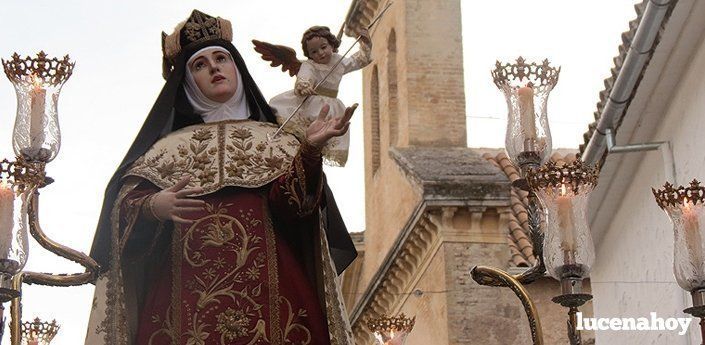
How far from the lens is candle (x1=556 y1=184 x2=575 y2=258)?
9102mm

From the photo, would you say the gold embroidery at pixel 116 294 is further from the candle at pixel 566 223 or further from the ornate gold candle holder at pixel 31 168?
the candle at pixel 566 223

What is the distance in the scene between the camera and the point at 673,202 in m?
10.4

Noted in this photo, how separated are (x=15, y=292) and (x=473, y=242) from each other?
1840 centimetres

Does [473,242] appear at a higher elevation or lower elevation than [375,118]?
lower

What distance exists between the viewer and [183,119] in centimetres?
837

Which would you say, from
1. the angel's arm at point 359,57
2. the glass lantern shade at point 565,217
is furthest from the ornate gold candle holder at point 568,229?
the angel's arm at point 359,57

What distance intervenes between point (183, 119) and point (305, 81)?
60 centimetres

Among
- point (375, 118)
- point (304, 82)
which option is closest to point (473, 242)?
point (375, 118)

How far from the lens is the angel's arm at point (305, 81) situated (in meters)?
8.15

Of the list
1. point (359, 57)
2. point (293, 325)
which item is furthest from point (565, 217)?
point (293, 325)

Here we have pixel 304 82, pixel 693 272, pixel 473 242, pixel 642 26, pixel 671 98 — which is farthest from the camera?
pixel 473 242

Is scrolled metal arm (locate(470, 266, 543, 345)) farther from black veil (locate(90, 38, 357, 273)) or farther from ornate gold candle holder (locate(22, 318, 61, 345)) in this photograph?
ornate gold candle holder (locate(22, 318, 61, 345))

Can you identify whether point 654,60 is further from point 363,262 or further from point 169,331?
point 363,262

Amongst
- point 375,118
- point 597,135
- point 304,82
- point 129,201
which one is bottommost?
point 129,201
